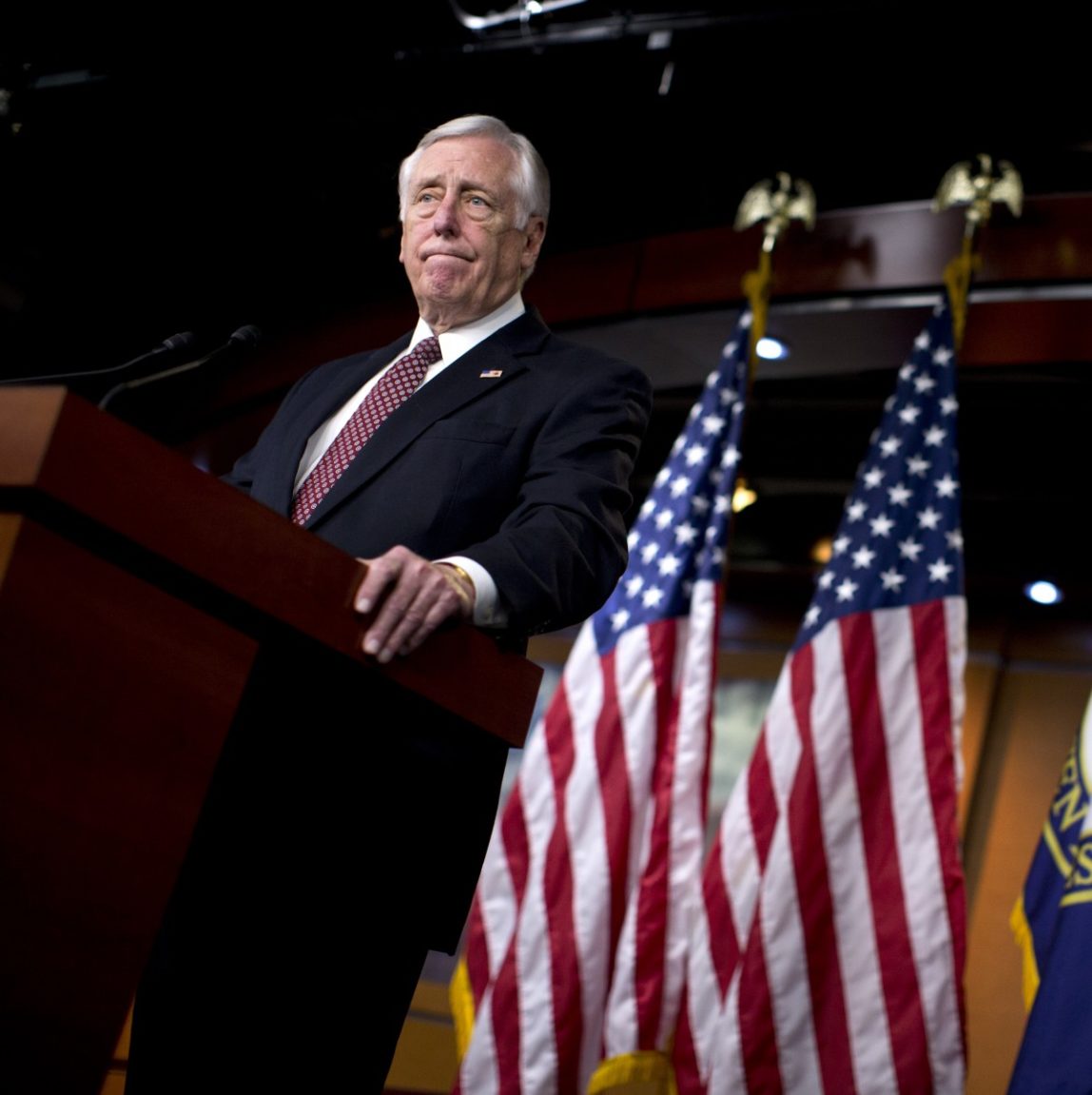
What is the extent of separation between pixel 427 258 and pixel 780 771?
215cm

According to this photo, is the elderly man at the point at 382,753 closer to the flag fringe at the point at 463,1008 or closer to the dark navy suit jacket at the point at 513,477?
the dark navy suit jacket at the point at 513,477

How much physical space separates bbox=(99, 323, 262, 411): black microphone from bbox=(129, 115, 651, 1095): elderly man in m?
0.15

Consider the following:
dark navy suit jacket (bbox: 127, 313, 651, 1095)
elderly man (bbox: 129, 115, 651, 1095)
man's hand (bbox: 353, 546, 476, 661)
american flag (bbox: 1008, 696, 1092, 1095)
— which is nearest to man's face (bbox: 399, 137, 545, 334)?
elderly man (bbox: 129, 115, 651, 1095)

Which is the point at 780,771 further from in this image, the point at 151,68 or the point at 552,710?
the point at 151,68

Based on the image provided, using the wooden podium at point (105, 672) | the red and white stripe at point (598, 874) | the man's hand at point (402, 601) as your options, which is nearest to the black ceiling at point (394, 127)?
the red and white stripe at point (598, 874)

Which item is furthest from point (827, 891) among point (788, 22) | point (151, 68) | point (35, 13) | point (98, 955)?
point (35, 13)

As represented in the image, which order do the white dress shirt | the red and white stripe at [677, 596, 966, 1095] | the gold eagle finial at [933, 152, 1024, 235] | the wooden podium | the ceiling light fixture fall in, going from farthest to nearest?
the ceiling light fixture
the gold eagle finial at [933, 152, 1024, 235]
the red and white stripe at [677, 596, 966, 1095]
the white dress shirt
the wooden podium

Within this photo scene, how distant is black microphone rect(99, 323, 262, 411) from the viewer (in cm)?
127

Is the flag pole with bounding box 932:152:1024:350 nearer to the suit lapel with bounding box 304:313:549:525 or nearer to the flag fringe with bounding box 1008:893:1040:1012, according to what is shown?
the flag fringe with bounding box 1008:893:1040:1012

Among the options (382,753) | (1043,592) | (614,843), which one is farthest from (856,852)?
(1043,592)

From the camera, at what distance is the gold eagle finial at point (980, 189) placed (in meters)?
3.66

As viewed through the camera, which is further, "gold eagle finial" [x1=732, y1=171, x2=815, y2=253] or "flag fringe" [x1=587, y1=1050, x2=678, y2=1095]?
"gold eagle finial" [x1=732, y1=171, x2=815, y2=253]

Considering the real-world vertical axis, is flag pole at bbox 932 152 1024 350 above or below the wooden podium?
above

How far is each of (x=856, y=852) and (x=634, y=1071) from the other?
753mm
